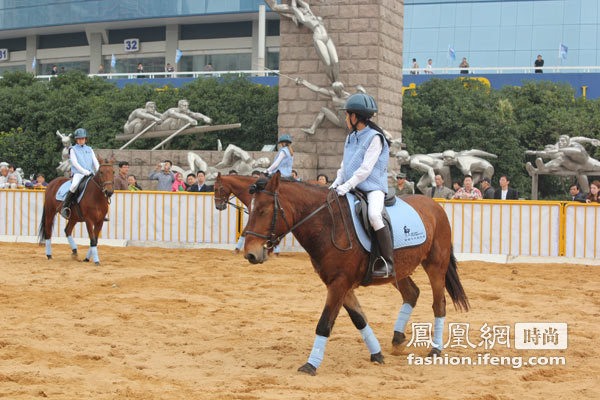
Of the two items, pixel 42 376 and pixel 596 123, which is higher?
pixel 596 123

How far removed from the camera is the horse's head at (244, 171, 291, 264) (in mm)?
7215

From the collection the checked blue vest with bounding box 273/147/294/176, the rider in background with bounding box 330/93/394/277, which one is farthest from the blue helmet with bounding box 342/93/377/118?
the checked blue vest with bounding box 273/147/294/176

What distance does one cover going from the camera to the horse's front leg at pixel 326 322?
7199mm

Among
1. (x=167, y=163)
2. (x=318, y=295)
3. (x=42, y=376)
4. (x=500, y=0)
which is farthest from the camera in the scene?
(x=500, y=0)

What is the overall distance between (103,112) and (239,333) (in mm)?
24964

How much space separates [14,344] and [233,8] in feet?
162

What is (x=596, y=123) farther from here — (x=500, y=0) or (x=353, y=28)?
(x=500, y=0)

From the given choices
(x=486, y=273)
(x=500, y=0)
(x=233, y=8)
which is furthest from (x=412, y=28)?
(x=486, y=273)

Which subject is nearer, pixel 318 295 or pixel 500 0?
pixel 318 295

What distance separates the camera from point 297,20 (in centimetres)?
2338

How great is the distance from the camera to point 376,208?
7.50 metres

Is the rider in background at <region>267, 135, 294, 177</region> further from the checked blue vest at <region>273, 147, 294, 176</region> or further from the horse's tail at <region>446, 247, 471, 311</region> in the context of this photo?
the horse's tail at <region>446, 247, 471, 311</region>

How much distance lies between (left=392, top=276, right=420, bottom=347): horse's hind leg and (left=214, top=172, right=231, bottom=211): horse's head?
7340 millimetres

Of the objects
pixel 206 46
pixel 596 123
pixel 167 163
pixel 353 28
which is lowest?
pixel 167 163
